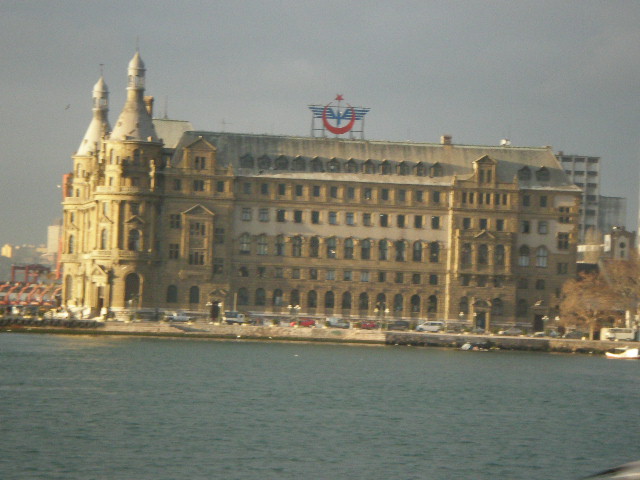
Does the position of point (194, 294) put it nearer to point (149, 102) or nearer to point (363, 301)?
point (363, 301)

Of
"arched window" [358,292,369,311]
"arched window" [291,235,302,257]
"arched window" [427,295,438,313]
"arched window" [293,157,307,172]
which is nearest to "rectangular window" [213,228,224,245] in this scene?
"arched window" [291,235,302,257]

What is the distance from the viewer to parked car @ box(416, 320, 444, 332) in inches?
5930

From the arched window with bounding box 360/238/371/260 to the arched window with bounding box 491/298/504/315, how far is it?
47.7 ft

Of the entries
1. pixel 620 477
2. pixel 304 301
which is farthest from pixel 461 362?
pixel 620 477

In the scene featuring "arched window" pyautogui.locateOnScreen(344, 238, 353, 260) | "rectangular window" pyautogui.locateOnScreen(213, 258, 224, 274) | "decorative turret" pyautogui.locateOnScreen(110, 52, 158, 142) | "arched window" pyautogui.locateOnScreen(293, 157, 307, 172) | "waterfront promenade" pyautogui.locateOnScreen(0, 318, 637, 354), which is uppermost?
"decorative turret" pyautogui.locateOnScreen(110, 52, 158, 142)

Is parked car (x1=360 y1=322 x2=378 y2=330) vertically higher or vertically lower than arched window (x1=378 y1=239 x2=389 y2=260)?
lower

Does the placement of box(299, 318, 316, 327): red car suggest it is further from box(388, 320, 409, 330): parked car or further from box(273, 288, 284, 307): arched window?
box(388, 320, 409, 330): parked car

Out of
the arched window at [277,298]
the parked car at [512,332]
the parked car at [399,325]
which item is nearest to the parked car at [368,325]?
the parked car at [399,325]

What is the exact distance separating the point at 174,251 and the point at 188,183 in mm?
7446

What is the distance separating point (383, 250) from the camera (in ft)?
522

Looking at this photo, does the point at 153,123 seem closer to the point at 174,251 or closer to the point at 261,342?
the point at 174,251

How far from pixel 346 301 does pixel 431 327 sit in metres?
12.0

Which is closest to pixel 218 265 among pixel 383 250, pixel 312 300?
pixel 312 300

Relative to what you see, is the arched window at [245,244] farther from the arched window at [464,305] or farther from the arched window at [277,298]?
the arched window at [464,305]
